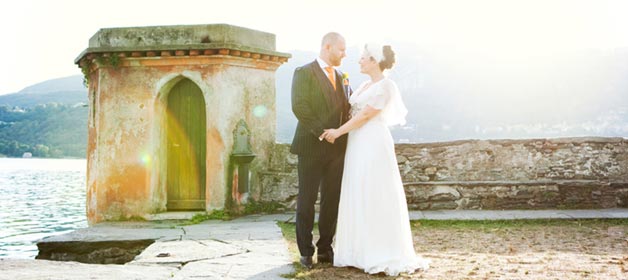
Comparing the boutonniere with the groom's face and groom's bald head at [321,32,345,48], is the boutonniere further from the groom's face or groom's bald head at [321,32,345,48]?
groom's bald head at [321,32,345,48]

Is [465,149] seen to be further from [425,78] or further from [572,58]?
[425,78]

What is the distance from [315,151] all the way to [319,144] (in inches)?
2.8

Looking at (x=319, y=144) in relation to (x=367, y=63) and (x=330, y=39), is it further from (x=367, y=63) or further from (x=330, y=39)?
(x=330, y=39)

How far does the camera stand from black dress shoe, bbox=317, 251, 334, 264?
457 centimetres

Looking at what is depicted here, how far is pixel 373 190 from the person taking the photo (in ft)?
14.1

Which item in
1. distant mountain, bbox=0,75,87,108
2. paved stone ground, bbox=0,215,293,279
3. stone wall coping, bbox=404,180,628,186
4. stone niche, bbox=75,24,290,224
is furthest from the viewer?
distant mountain, bbox=0,75,87,108

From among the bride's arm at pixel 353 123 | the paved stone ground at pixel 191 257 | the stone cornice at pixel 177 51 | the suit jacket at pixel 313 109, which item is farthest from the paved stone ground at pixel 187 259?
the stone cornice at pixel 177 51

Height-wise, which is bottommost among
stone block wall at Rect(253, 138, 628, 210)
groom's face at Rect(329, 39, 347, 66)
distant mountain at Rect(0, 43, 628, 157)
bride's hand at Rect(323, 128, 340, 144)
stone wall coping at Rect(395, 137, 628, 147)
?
stone block wall at Rect(253, 138, 628, 210)

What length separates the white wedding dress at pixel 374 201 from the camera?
4.24 metres

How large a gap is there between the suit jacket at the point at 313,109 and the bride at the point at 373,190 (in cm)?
16

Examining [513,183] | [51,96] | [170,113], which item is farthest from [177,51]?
[51,96]

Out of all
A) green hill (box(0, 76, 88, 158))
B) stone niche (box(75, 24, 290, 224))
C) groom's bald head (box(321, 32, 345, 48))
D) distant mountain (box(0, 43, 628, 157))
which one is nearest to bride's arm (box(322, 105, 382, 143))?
groom's bald head (box(321, 32, 345, 48))

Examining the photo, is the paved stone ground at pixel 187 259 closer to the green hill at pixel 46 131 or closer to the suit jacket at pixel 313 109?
the suit jacket at pixel 313 109

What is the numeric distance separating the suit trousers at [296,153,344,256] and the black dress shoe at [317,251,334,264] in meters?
0.03
